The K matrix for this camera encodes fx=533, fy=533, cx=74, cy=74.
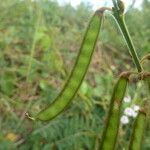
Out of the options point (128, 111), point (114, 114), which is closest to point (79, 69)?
point (114, 114)

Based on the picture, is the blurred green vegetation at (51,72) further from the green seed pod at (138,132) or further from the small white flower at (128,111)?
the green seed pod at (138,132)

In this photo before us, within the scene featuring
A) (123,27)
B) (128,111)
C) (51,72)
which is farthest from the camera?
(51,72)

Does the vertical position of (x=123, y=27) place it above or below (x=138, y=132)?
above

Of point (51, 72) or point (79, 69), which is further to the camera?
point (51, 72)

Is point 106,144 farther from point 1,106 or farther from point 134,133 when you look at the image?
point 1,106

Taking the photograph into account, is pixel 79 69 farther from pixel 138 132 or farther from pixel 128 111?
pixel 128 111
